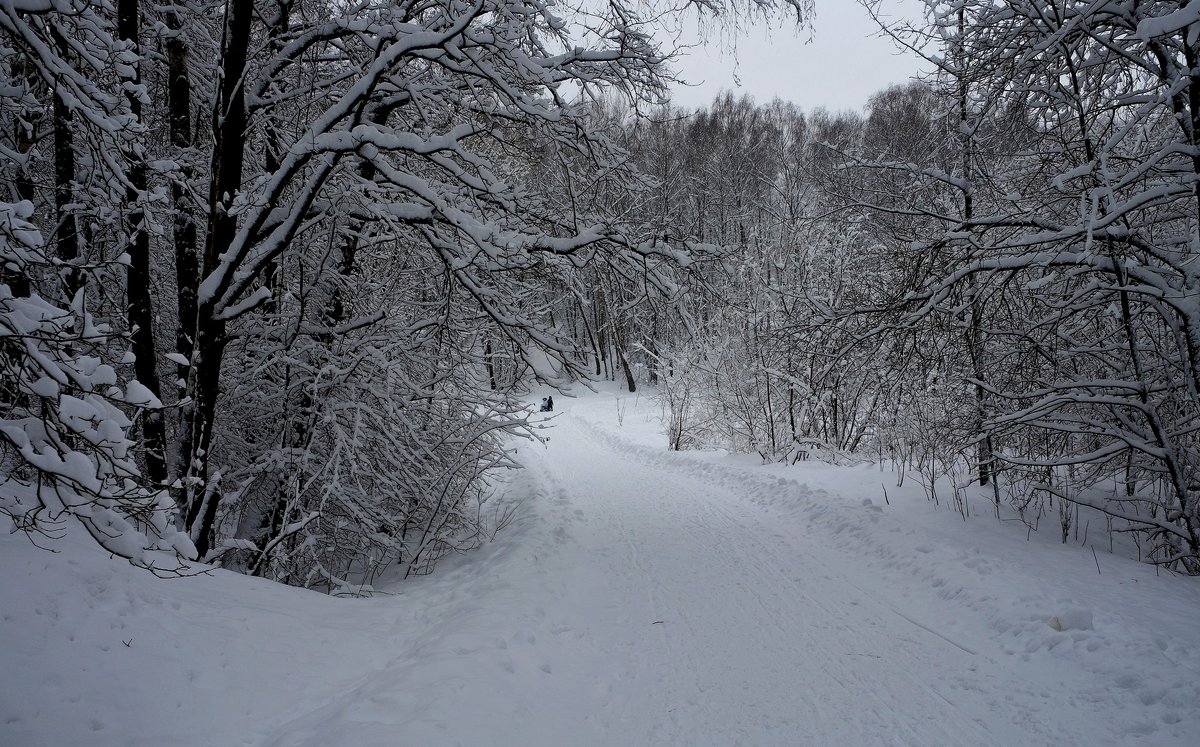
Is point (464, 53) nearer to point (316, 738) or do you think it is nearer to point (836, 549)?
point (316, 738)

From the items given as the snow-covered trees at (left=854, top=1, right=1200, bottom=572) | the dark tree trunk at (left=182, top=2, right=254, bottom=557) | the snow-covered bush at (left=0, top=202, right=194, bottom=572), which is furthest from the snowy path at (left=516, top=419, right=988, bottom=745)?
Answer: the dark tree trunk at (left=182, top=2, right=254, bottom=557)

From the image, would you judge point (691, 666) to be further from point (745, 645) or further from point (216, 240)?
point (216, 240)

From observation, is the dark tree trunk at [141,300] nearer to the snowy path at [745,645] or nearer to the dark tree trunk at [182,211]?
the dark tree trunk at [182,211]

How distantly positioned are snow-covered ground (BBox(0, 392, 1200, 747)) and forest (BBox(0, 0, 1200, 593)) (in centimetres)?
56

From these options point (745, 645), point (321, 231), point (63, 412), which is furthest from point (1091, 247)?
point (321, 231)

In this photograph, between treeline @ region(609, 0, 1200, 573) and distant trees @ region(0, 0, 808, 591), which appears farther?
treeline @ region(609, 0, 1200, 573)

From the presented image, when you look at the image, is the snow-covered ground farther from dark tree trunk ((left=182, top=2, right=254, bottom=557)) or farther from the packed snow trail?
dark tree trunk ((left=182, top=2, right=254, bottom=557))

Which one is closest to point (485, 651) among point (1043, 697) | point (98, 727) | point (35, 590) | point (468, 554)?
point (98, 727)

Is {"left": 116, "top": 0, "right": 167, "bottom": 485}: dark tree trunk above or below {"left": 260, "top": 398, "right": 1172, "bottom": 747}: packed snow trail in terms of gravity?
above

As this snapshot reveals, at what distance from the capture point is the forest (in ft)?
13.3

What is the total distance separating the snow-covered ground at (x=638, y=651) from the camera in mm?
2793

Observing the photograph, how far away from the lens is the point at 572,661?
13.4 feet

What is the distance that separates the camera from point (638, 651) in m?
4.24

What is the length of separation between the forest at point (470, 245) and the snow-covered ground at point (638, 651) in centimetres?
56
